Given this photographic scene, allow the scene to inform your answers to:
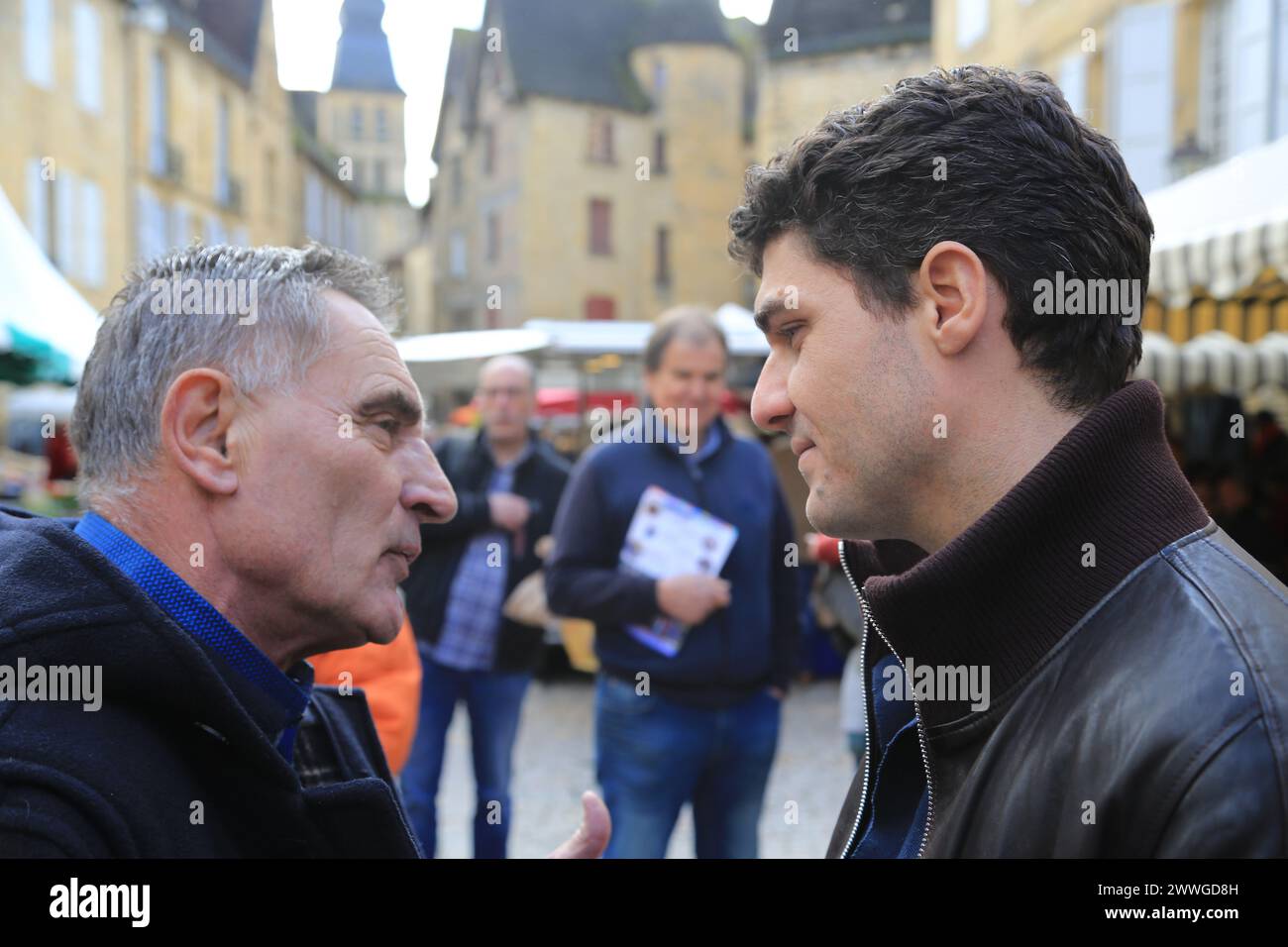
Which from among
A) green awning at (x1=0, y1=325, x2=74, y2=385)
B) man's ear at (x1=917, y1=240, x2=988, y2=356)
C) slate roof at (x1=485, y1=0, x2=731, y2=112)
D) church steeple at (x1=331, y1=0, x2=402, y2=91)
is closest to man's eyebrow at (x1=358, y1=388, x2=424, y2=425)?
man's ear at (x1=917, y1=240, x2=988, y2=356)

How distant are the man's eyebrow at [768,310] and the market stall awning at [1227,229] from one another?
11.5 ft

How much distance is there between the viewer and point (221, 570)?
5.41 feet

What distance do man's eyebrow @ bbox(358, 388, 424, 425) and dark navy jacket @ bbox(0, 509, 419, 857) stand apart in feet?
1.41

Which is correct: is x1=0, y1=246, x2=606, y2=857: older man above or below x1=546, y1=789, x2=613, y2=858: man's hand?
above

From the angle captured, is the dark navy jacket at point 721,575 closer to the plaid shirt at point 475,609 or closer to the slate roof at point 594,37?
the plaid shirt at point 475,609

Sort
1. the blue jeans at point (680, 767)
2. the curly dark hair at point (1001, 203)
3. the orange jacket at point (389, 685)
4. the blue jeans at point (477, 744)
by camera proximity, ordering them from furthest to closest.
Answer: the blue jeans at point (477, 744), the blue jeans at point (680, 767), the orange jacket at point (389, 685), the curly dark hair at point (1001, 203)

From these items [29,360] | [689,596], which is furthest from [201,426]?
[29,360]

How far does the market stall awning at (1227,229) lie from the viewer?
460 centimetres

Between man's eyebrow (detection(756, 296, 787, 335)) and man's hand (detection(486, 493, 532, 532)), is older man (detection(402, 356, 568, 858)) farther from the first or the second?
man's eyebrow (detection(756, 296, 787, 335))

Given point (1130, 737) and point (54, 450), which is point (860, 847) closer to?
point (1130, 737)

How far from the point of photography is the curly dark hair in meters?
1.40

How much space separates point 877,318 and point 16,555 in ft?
3.55

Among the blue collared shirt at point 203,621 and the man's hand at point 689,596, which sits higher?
the blue collared shirt at point 203,621

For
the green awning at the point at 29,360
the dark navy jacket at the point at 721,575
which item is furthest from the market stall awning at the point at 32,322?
the dark navy jacket at the point at 721,575
